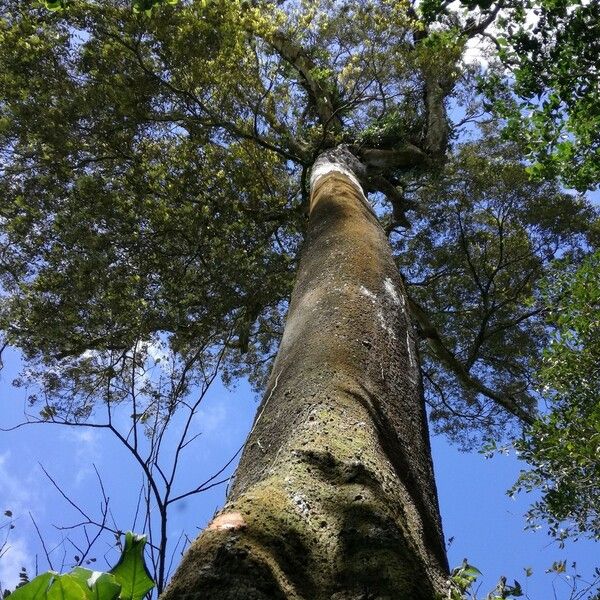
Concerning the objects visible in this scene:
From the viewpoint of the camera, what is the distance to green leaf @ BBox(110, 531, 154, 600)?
4.81 ft

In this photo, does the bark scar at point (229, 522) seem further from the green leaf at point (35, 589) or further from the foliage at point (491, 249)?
the foliage at point (491, 249)

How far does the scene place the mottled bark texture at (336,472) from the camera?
4.46 ft

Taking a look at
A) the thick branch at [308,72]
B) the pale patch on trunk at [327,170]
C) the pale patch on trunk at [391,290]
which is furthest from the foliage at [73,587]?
the thick branch at [308,72]

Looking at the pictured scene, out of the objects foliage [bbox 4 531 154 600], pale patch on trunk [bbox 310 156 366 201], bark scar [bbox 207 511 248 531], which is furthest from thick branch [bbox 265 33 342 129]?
foliage [bbox 4 531 154 600]

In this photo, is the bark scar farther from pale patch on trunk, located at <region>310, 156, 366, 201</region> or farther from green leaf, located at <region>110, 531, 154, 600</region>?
pale patch on trunk, located at <region>310, 156, 366, 201</region>

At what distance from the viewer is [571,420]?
5703 millimetres

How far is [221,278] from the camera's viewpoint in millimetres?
8289

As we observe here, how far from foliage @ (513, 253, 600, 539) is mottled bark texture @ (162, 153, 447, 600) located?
10.8 ft

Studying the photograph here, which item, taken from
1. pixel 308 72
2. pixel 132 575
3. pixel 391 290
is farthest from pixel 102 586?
pixel 308 72

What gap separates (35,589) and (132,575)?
0.81 feet

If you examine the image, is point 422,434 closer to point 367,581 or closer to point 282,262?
point 367,581

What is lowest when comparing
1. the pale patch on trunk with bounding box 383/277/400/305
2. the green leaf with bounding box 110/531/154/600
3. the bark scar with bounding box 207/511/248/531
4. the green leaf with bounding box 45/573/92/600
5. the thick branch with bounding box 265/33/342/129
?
the green leaf with bounding box 45/573/92/600

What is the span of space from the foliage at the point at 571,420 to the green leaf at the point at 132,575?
4806 millimetres

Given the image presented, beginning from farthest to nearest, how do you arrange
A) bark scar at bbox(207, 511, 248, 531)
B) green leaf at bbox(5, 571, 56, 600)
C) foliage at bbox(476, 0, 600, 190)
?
foliage at bbox(476, 0, 600, 190) → bark scar at bbox(207, 511, 248, 531) → green leaf at bbox(5, 571, 56, 600)
